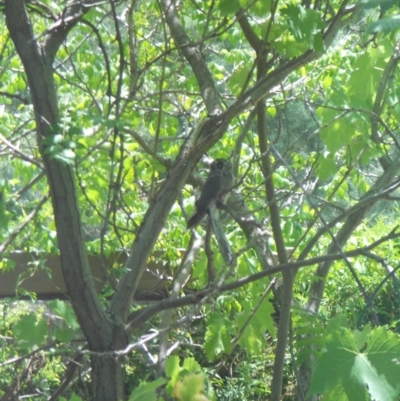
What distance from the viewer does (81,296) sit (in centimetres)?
197

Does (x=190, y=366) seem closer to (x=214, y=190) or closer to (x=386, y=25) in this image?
(x=386, y=25)

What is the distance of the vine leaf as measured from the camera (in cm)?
124

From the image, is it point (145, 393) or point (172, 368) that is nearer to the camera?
point (145, 393)

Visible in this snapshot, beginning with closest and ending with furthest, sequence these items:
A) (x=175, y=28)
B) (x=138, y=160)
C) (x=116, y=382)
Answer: (x=116, y=382) → (x=175, y=28) → (x=138, y=160)

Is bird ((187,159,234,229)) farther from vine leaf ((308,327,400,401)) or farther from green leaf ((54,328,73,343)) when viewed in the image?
vine leaf ((308,327,400,401))

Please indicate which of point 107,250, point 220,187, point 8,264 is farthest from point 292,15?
point 8,264

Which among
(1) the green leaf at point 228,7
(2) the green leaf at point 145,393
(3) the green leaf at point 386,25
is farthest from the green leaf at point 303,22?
(2) the green leaf at point 145,393

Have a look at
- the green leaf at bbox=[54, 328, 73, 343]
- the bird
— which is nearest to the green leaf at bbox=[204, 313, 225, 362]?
the bird

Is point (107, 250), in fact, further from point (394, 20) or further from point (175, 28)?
point (394, 20)

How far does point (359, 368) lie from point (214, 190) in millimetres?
1566

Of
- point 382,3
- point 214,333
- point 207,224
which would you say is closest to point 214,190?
point 207,224

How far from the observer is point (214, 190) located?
2764 millimetres

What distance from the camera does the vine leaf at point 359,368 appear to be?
4.08 ft

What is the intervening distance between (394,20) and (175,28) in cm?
163
